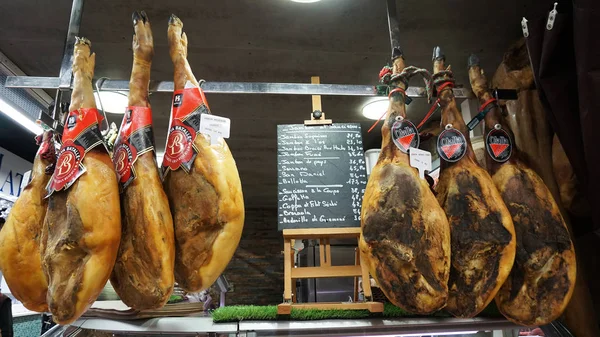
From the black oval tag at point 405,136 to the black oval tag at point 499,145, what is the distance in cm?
42

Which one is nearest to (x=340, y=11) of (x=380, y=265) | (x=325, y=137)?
(x=325, y=137)

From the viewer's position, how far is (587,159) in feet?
5.15

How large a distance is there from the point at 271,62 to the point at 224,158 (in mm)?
2498

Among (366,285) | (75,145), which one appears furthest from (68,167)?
(366,285)

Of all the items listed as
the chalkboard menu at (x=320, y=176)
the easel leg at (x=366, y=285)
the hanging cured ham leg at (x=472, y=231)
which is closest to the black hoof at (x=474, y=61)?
the hanging cured ham leg at (x=472, y=231)

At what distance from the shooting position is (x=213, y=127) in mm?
1543

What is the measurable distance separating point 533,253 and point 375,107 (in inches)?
137

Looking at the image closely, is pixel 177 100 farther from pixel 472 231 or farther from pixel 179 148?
pixel 472 231

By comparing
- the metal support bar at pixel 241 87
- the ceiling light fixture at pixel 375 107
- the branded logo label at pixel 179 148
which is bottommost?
the branded logo label at pixel 179 148

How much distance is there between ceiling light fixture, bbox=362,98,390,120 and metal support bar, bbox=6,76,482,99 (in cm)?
276

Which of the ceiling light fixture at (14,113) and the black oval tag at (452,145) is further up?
the ceiling light fixture at (14,113)

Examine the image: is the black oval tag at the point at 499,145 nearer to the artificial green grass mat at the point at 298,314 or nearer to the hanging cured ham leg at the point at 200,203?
the artificial green grass mat at the point at 298,314

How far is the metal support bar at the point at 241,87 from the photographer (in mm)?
1698

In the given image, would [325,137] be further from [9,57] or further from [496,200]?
[9,57]
